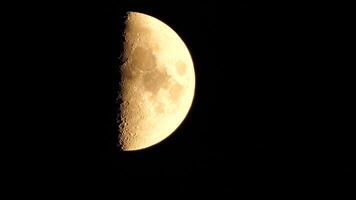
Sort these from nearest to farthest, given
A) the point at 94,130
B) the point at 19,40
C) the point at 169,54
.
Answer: the point at 19,40 → the point at 94,130 → the point at 169,54

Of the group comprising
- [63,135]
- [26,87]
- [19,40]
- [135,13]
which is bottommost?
[63,135]

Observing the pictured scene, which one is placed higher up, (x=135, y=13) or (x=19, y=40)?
(x=135, y=13)

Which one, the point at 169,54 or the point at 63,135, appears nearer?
the point at 63,135

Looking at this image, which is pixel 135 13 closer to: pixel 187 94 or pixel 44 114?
pixel 187 94

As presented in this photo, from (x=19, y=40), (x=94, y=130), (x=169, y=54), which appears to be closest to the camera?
(x=19, y=40)

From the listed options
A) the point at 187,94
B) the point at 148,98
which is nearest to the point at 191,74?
the point at 187,94

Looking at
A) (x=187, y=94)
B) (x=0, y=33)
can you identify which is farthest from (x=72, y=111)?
(x=187, y=94)
